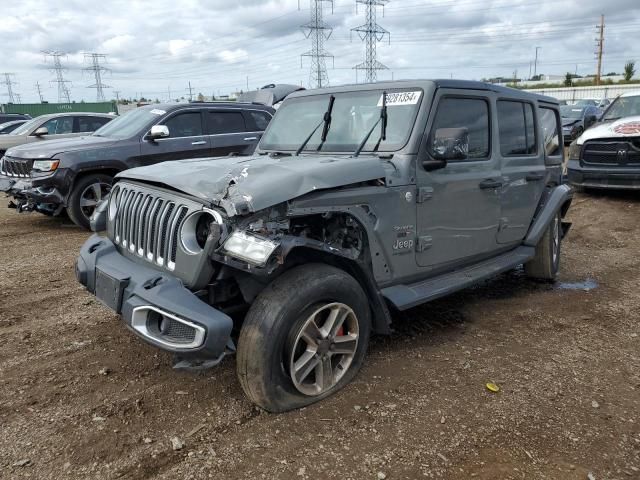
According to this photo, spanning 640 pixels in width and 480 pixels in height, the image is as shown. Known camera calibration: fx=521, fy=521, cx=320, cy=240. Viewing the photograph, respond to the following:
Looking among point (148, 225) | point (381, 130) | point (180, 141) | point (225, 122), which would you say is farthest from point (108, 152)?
point (381, 130)

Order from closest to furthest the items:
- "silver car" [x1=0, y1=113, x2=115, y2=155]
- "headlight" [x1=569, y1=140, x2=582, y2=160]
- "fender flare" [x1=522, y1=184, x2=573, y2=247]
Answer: "fender flare" [x1=522, y1=184, x2=573, y2=247], "headlight" [x1=569, y1=140, x2=582, y2=160], "silver car" [x1=0, y1=113, x2=115, y2=155]

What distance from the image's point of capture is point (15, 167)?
25.5ft

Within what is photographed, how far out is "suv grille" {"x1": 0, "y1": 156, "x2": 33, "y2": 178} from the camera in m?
7.52

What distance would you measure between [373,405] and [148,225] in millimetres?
1724

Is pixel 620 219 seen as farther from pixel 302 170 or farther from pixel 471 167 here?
pixel 302 170

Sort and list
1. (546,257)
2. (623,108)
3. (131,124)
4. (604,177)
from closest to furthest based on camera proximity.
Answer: (546,257) → (131,124) → (604,177) → (623,108)

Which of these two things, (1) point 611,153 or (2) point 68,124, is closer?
(1) point 611,153

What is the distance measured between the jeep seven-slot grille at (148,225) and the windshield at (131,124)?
484 cm

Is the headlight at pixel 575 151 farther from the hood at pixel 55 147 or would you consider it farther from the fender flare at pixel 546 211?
the hood at pixel 55 147

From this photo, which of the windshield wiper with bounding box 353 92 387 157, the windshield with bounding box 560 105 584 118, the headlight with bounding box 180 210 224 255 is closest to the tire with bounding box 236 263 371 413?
the headlight with bounding box 180 210 224 255

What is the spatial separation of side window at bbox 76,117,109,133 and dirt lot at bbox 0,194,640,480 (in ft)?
25.9

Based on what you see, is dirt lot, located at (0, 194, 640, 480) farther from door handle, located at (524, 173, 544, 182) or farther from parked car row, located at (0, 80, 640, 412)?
door handle, located at (524, 173, 544, 182)

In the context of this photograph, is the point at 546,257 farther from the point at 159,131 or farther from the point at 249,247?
the point at 159,131

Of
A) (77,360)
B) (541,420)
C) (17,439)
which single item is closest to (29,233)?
(77,360)
